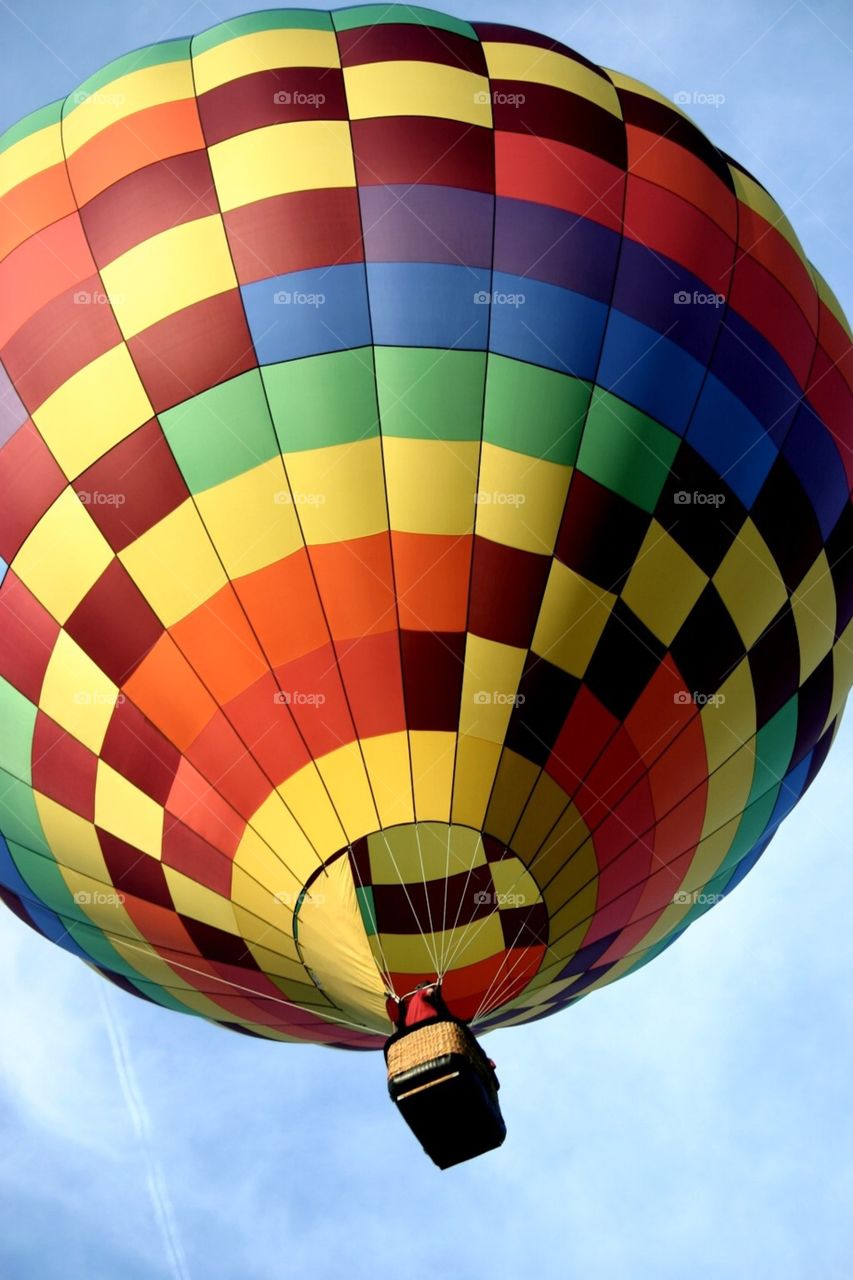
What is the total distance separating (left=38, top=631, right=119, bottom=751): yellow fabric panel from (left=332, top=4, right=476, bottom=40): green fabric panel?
158 inches

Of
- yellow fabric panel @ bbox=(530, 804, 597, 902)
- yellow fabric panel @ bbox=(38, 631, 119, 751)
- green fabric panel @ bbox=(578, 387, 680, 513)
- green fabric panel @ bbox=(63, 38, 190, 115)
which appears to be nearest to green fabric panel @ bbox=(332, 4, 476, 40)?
green fabric panel @ bbox=(63, 38, 190, 115)

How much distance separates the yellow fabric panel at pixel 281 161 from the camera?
6898 mm

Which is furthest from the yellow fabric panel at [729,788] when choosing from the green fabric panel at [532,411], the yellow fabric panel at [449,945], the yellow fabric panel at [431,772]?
the green fabric panel at [532,411]

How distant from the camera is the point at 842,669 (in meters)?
8.25

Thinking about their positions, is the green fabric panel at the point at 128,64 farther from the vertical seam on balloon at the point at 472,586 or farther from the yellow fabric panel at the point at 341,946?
the yellow fabric panel at the point at 341,946

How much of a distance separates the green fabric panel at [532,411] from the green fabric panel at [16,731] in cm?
283

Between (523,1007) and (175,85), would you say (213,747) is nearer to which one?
(523,1007)

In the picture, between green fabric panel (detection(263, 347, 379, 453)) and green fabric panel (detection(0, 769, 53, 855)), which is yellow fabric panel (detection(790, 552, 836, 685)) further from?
green fabric panel (detection(0, 769, 53, 855))

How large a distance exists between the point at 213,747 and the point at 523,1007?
297 centimetres

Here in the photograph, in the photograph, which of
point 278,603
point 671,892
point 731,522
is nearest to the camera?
point 278,603

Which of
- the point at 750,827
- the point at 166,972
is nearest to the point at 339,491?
the point at 166,972

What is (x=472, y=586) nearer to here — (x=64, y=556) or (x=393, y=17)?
(x=64, y=556)

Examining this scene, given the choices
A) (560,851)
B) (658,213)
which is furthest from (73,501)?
(658,213)

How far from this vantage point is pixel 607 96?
776cm
